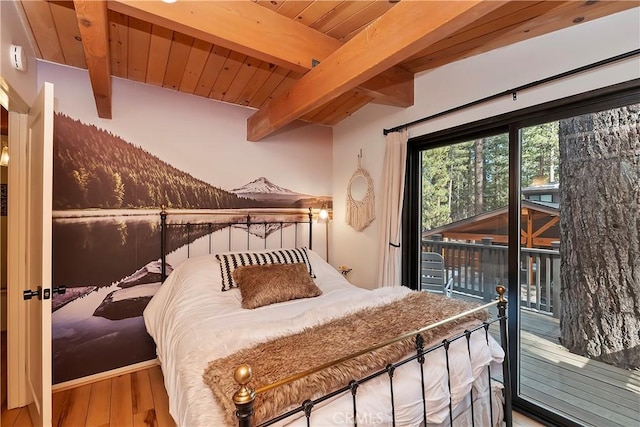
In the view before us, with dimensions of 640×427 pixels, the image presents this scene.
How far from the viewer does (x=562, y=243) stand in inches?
76.5

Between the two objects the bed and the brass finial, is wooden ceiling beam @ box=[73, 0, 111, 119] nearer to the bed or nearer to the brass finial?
the bed

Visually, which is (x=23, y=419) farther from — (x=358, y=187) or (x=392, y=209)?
(x=358, y=187)

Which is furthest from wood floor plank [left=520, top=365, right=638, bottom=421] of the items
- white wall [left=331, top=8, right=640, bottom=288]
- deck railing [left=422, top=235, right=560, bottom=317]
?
white wall [left=331, top=8, right=640, bottom=288]

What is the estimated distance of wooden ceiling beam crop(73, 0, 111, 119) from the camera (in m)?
1.30

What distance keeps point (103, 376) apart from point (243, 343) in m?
1.81

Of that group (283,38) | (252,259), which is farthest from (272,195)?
(283,38)

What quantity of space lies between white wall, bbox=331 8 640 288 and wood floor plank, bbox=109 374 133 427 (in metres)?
2.24

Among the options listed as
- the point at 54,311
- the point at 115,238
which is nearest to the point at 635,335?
the point at 115,238

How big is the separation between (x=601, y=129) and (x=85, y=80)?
364cm

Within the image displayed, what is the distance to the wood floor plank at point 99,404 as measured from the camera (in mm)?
1894

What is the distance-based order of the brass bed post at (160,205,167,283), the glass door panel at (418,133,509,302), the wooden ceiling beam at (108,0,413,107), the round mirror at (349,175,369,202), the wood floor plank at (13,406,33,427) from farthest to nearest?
the round mirror at (349,175,369,202) → the brass bed post at (160,205,167,283) → the glass door panel at (418,133,509,302) → the wood floor plank at (13,406,33,427) → the wooden ceiling beam at (108,0,413,107)

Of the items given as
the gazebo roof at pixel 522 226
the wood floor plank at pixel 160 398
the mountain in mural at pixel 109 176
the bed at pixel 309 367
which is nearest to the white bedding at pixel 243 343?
the bed at pixel 309 367

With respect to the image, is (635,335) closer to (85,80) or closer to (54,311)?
(54,311)

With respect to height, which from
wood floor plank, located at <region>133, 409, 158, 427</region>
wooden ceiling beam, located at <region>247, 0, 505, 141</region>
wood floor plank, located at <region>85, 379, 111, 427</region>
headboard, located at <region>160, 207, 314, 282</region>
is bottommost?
wood floor plank, located at <region>133, 409, 158, 427</region>
